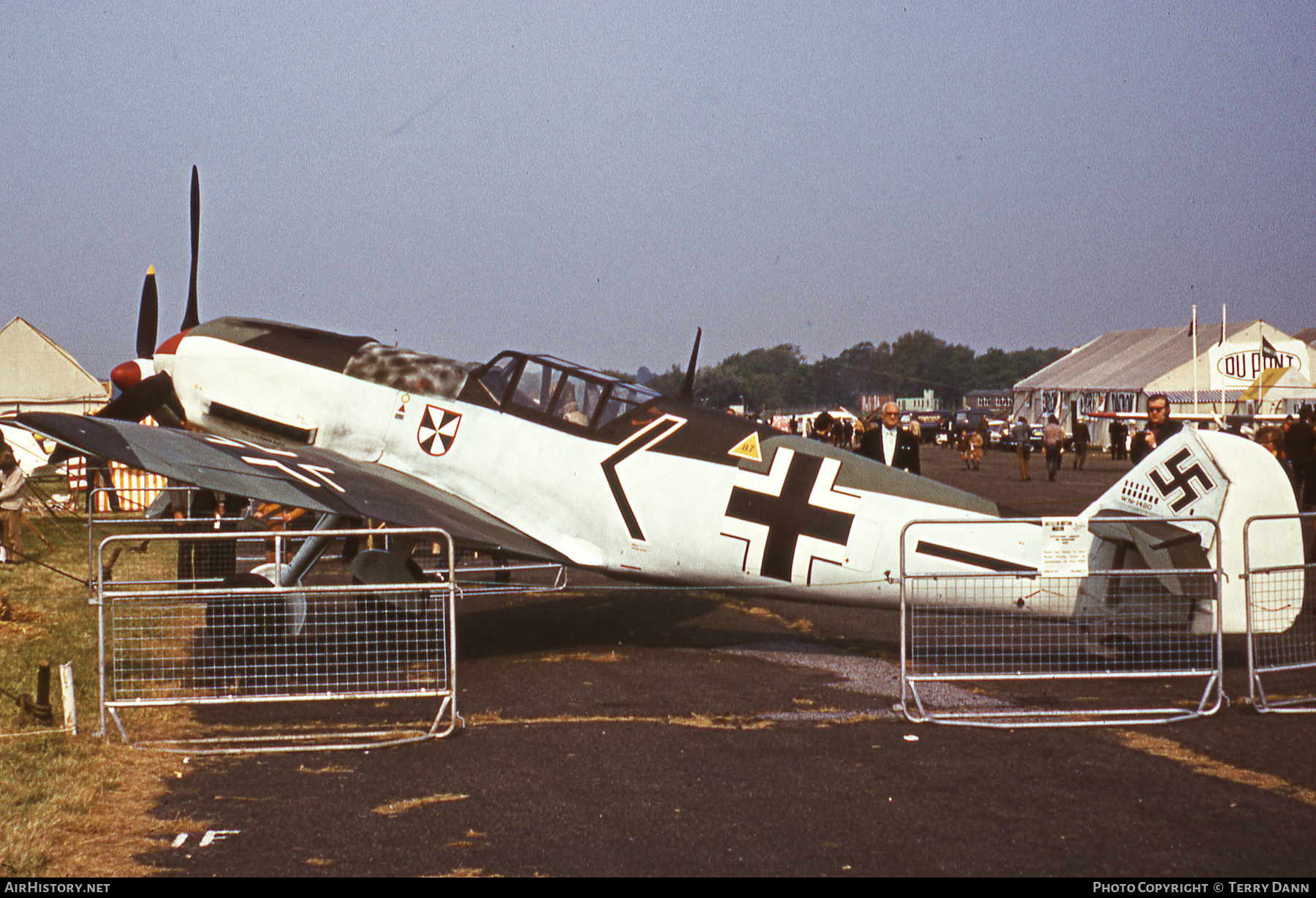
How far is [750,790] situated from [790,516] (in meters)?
2.88

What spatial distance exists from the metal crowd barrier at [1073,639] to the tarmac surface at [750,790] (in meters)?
0.13

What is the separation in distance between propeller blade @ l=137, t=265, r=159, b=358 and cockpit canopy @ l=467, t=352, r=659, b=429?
17.0 feet

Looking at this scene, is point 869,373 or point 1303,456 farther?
point 869,373

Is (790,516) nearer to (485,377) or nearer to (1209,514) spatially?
(1209,514)

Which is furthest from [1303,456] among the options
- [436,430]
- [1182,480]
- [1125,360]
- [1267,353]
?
[1125,360]

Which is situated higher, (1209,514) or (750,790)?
(1209,514)

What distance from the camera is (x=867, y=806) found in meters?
4.67

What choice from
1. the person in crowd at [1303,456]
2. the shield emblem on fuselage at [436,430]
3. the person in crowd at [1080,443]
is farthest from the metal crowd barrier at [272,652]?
the person in crowd at [1080,443]

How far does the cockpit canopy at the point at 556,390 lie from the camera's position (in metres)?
8.29

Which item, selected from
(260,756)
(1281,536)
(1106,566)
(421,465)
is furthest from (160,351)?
(1281,536)

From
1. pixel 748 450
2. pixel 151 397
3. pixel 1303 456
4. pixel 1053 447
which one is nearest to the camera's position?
pixel 748 450

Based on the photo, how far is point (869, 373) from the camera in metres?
114

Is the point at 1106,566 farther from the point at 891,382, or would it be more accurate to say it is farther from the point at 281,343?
the point at 891,382
